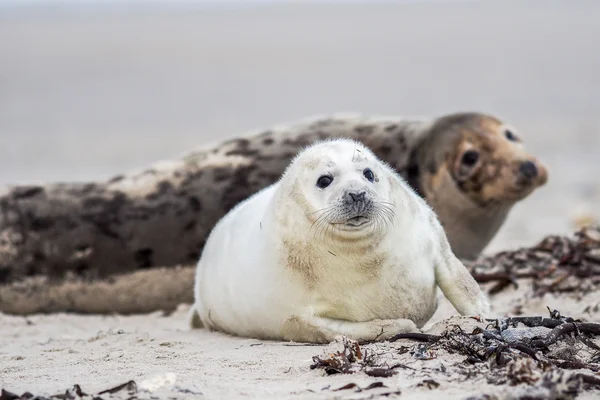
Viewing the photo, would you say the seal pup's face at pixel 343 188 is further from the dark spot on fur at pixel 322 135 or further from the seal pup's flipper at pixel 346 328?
the dark spot on fur at pixel 322 135

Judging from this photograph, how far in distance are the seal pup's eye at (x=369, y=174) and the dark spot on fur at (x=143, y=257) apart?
2.70 metres

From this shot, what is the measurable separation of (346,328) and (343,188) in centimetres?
59

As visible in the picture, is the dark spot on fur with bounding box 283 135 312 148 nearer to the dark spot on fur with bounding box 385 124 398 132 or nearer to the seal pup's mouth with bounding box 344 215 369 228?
the dark spot on fur with bounding box 385 124 398 132

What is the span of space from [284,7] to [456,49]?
1968 centimetres

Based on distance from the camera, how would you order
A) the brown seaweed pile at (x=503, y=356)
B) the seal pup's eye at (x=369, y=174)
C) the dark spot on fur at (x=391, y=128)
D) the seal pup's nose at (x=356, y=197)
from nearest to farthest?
the brown seaweed pile at (x=503, y=356)
the seal pup's nose at (x=356, y=197)
the seal pup's eye at (x=369, y=174)
the dark spot on fur at (x=391, y=128)

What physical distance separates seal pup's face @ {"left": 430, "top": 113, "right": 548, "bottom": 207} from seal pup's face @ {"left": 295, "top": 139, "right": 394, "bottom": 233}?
2.24 m

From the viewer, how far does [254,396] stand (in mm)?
3701

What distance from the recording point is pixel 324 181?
4.57m

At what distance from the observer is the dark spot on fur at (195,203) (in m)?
7.05

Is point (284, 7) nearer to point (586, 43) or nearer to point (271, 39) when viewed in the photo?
point (271, 39)

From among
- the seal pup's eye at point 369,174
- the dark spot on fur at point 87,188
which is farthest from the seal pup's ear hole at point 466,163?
the seal pup's eye at point 369,174

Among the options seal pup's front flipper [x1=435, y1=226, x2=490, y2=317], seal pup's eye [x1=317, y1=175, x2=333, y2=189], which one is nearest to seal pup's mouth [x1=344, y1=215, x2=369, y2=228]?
seal pup's eye [x1=317, y1=175, x2=333, y2=189]

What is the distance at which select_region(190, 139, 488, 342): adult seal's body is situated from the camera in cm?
449

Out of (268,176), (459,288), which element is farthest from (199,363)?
(268,176)
